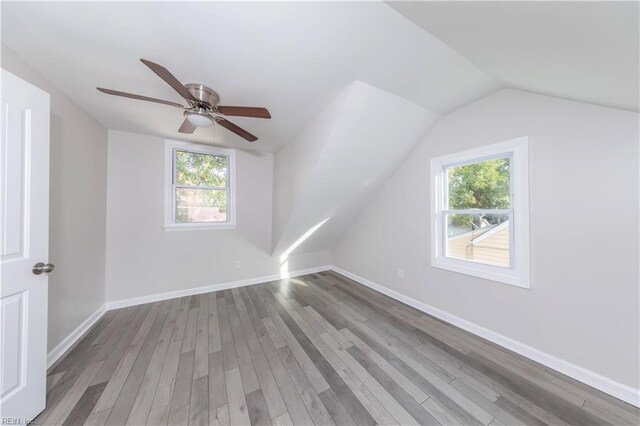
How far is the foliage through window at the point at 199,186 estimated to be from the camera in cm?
308

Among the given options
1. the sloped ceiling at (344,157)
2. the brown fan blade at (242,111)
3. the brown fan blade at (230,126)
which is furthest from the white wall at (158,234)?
the brown fan blade at (242,111)

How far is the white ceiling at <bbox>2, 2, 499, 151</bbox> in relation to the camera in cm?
114

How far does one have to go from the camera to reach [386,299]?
2.97 m

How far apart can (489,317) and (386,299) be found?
1187 mm

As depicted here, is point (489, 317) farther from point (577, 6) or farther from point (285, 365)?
point (577, 6)

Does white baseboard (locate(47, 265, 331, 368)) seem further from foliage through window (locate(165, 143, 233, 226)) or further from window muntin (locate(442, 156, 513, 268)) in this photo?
window muntin (locate(442, 156, 513, 268))

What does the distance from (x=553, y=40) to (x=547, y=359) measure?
224 cm

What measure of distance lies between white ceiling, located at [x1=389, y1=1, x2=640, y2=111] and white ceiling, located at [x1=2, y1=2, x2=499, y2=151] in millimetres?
216

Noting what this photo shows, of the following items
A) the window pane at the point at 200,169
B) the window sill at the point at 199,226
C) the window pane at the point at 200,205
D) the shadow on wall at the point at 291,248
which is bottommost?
the shadow on wall at the point at 291,248

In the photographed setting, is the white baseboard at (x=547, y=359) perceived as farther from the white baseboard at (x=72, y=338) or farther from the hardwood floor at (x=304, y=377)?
the white baseboard at (x=72, y=338)

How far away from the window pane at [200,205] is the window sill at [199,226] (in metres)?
0.09

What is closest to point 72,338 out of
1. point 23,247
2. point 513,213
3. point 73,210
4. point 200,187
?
point 73,210

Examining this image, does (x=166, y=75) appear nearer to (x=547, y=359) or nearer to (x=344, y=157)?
(x=344, y=157)

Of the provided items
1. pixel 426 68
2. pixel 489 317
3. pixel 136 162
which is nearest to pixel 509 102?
pixel 426 68
